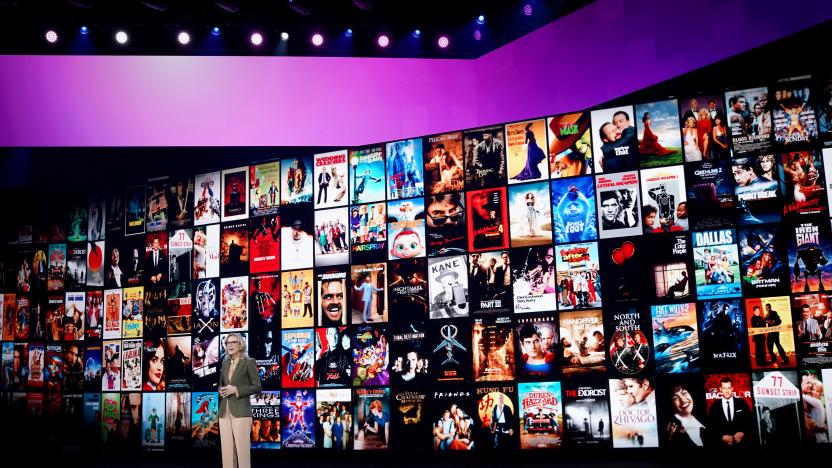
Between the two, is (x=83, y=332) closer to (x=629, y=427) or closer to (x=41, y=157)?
(x=41, y=157)

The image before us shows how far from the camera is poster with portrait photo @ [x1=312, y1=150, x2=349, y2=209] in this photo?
9.24 meters

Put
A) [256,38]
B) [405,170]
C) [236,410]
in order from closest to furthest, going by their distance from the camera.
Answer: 1. [236,410]
2. [405,170]
3. [256,38]

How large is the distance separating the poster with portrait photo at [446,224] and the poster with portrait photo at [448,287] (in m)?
0.12

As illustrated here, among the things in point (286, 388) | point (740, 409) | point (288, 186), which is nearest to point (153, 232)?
point (288, 186)

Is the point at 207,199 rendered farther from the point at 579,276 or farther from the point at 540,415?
the point at 540,415

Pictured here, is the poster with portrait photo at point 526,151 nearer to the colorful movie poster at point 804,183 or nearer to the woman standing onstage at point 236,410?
the colorful movie poster at point 804,183

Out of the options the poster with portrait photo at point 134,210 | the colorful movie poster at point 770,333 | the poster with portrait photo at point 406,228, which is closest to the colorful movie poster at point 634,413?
the colorful movie poster at point 770,333

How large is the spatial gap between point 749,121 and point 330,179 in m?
5.01

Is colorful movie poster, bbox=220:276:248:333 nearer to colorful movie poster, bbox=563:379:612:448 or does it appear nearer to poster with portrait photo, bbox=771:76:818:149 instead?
colorful movie poster, bbox=563:379:612:448

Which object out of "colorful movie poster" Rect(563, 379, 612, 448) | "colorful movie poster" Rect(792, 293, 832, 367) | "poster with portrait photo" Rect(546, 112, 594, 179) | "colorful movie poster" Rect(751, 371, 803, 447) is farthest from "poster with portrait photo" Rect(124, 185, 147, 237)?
"colorful movie poster" Rect(792, 293, 832, 367)

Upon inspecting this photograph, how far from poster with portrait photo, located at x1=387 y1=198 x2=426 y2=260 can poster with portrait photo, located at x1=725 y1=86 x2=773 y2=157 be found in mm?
3619

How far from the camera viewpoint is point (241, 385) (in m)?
7.07

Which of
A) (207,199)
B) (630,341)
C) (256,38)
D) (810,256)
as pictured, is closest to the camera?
(810,256)

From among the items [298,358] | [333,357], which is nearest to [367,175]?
[333,357]
